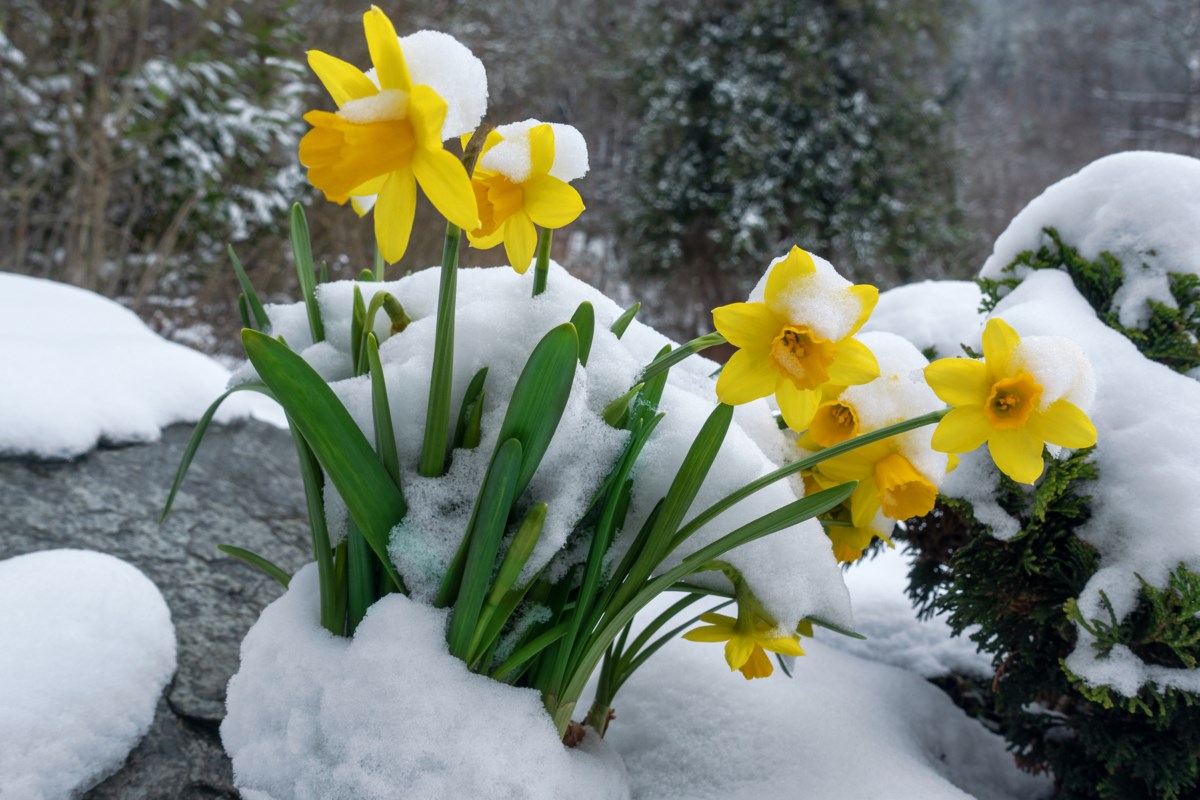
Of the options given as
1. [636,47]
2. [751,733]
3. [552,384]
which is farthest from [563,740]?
[636,47]

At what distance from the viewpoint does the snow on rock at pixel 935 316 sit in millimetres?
1083

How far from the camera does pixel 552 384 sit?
1.90 feet

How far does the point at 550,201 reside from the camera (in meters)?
0.55

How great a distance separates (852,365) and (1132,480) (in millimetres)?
459

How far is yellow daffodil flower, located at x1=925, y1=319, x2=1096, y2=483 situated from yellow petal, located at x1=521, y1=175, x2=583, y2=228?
0.29 meters

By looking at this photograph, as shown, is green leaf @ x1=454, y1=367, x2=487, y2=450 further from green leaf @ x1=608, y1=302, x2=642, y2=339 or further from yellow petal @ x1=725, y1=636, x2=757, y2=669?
yellow petal @ x1=725, y1=636, x2=757, y2=669

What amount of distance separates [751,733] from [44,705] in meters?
0.75

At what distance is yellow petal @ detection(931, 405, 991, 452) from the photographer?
559mm

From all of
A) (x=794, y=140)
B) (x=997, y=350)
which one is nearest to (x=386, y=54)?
(x=997, y=350)

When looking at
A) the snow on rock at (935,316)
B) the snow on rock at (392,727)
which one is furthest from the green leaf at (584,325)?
the snow on rock at (935,316)

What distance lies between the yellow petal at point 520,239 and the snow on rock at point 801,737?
58cm

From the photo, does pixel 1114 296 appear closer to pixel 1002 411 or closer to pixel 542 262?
pixel 1002 411

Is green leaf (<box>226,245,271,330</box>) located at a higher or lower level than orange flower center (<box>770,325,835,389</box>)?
lower

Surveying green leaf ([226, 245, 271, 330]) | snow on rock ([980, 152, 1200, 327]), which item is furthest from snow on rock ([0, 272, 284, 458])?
snow on rock ([980, 152, 1200, 327])
